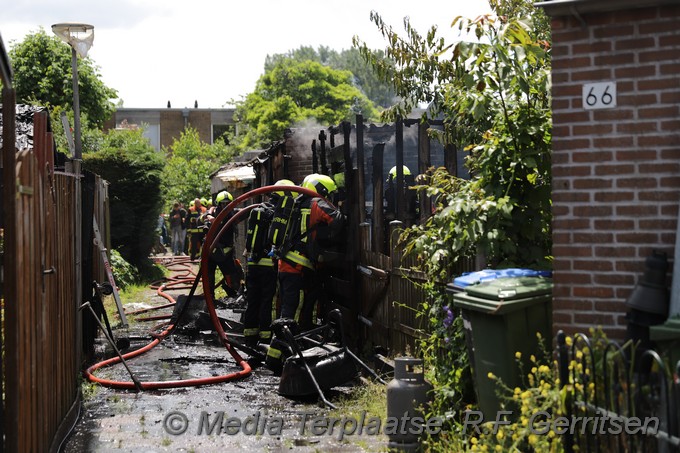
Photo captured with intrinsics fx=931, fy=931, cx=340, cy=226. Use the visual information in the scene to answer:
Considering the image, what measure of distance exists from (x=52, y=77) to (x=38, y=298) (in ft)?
82.7

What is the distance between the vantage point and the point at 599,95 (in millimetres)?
5160

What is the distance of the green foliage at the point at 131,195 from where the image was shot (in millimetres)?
21094

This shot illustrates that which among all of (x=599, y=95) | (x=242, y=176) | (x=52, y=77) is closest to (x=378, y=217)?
(x=599, y=95)

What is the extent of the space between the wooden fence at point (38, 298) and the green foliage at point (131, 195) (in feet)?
42.4

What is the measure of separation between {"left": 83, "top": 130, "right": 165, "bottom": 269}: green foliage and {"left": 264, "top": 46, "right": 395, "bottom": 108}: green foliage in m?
63.1

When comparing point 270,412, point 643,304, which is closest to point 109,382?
point 270,412

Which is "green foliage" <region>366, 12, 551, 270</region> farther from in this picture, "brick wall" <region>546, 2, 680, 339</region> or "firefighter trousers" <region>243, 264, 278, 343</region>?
"firefighter trousers" <region>243, 264, 278, 343</region>

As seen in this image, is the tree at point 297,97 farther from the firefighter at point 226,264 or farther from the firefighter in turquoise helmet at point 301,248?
the firefighter in turquoise helmet at point 301,248

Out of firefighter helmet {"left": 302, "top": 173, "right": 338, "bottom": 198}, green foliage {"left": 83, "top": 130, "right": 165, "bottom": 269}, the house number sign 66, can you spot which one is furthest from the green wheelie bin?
green foliage {"left": 83, "top": 130, "right": 165, "bottom": 269}

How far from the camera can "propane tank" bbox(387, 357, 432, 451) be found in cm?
604

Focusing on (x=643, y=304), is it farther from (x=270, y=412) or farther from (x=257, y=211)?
(x=257, y=211)

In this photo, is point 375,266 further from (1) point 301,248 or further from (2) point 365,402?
(2) point 365,402

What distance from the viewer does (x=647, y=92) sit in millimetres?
5043

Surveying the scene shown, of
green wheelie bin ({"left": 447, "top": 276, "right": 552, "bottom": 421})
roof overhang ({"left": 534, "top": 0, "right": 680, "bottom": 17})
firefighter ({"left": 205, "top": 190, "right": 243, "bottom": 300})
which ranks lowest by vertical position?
firefighter ({"left": 205, "top": 190, "right": 243, "bottom": 300})
